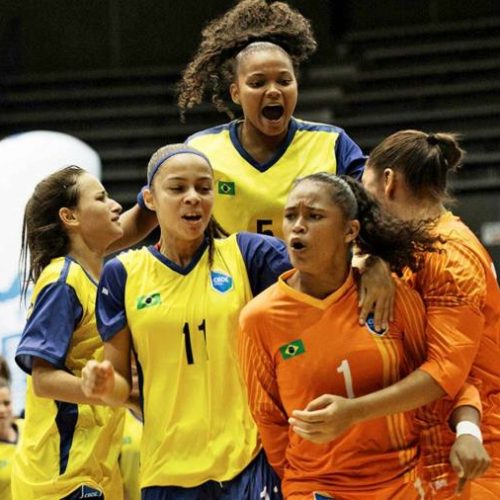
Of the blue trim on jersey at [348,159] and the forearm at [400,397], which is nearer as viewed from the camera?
the forearm at [400,397]

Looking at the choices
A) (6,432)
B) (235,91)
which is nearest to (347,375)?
(235,91)

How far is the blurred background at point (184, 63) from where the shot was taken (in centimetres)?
1117

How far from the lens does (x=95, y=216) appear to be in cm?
387

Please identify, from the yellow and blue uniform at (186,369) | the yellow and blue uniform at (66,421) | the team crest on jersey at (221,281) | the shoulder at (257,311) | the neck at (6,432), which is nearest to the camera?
the shoulder at (257,311)

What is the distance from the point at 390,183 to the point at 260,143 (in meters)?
0.75

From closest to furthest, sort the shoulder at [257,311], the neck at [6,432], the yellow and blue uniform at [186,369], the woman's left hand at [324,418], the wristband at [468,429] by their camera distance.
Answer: the woman's left hand at [324,418] < the wristband at [468,429] < the shoulder at [257,311] < the yellow and blue uniform at [186,369] < the neck at [6,432]

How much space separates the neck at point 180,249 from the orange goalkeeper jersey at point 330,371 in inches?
14.0

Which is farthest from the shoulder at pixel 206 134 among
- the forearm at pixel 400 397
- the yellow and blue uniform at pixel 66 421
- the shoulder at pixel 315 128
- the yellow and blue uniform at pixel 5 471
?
the yellow and blue uniform at pixel 5 471

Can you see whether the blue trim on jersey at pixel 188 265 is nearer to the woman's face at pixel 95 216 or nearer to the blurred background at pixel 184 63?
the woman's face at pixel 95 216

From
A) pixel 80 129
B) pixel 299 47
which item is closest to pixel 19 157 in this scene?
pixel 299 47

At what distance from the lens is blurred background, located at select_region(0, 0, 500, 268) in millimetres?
11172

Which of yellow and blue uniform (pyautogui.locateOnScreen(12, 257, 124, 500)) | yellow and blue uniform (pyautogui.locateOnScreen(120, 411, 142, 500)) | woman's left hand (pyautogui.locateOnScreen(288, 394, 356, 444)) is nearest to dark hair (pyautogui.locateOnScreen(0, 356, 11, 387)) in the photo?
yellow and blue uniform (pyautogui.locateOnScreen(120, 411, 142, 500))

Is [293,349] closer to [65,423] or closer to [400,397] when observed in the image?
[400,397]

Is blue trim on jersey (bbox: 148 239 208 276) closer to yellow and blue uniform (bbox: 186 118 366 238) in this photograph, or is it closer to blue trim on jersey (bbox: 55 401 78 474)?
yellow and blue uniform (bbox: 186 118 366 238)
